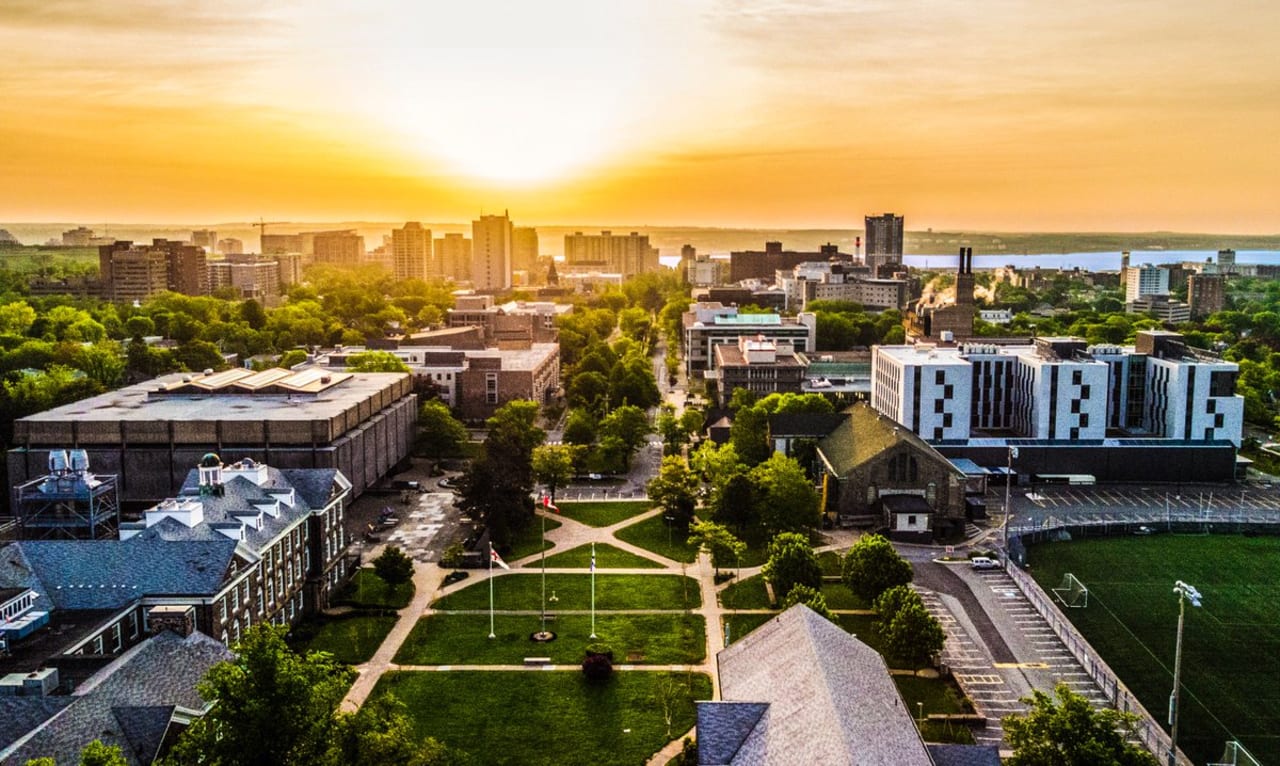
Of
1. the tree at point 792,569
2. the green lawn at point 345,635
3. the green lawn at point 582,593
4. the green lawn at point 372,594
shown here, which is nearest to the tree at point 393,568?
the green lawn at point 372,594

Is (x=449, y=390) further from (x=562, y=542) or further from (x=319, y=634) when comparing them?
(x=319, y=634)

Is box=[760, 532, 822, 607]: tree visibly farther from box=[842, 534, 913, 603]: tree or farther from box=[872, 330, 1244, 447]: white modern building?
box=[872, 330, 1244, 447]: white modern building

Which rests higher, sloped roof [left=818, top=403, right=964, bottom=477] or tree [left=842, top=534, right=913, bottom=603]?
sloped roof [left=818, top=403, right=964, bottom=477]

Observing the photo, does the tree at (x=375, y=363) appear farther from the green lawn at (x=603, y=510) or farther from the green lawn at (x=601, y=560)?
the green lawn at (x=601, y=560)

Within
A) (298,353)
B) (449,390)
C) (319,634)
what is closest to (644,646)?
(319,634)

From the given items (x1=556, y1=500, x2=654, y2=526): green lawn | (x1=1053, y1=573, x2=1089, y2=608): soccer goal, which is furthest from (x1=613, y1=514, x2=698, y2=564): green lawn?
(x1=1053, y1=573, x2=1089, y2=608): soccer goal

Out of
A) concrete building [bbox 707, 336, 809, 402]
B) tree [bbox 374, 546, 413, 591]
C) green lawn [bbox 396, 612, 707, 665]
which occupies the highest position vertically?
concrete building [bbox 707, 336, 809, 402]

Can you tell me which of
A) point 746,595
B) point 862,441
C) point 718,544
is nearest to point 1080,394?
point 862,441
